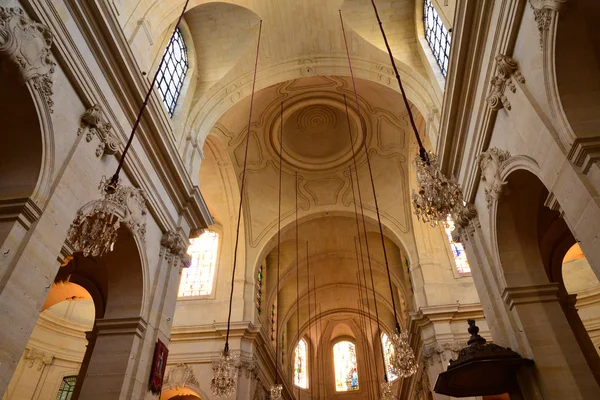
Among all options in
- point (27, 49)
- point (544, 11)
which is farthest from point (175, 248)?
point (544, 11)

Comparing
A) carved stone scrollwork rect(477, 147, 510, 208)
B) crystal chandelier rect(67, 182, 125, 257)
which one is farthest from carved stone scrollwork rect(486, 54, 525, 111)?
crystal chandelier rect(67, 182, 125, 257)

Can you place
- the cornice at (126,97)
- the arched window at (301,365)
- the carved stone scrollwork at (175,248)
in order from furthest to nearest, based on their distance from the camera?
the arched window at (301,365) < the carved stone scrollwork at (175,248) < the cornice at (126,97)

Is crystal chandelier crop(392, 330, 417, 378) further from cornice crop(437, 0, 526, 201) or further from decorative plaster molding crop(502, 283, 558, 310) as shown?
cornice crop(437, 0, 526, 201)

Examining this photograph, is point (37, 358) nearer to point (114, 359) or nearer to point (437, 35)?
point (114, 359)

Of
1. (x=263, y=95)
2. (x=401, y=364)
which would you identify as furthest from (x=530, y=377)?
(x=263, y=95)

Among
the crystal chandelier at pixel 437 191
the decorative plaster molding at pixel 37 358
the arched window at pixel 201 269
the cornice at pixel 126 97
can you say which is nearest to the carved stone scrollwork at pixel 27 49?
the cornice at pixel 126 97

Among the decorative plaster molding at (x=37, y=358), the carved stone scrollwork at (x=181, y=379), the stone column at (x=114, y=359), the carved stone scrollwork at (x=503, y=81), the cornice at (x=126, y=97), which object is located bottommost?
the stone column at (x=114, y=359)

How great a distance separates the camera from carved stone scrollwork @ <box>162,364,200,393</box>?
1321cm

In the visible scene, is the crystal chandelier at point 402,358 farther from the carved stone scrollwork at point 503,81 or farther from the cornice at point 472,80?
the carved stone scrollwork at point 503,81

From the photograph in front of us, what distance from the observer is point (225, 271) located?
51.6 feet

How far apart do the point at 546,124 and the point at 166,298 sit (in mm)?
7062

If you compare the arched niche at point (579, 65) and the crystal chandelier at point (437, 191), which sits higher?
the arched niche at point (579, 65)

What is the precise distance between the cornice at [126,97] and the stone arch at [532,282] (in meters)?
6.07

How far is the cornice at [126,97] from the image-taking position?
601cm
